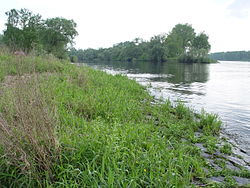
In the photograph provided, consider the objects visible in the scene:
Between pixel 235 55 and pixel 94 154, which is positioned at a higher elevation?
pixel 235 55

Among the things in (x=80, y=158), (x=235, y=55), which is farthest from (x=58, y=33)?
(x=235, y=55)

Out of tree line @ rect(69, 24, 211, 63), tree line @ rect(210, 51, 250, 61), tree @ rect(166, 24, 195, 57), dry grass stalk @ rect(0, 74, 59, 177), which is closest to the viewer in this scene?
dry grass stalk @ rect(0, 74, 59, 177)

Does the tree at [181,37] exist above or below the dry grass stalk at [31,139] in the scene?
above

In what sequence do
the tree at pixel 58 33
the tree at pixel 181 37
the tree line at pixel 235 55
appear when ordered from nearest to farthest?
the tree at pixel 58 33, the tree at pixel 181 37, the tree line at pixel 235 55

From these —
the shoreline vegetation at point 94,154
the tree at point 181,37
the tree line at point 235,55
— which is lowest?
the shoreline vegetation at point 94,154

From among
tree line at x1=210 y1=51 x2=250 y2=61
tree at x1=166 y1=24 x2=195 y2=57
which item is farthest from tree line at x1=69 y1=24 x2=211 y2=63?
tree line at x1=210 y1=51 x2=250 y2=61

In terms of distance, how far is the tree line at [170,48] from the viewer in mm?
71613

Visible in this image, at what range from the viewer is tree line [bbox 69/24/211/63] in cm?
7161

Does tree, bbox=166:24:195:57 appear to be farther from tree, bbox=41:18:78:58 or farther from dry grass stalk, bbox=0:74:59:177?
dry grass stalk, bbox=0:74:59:177

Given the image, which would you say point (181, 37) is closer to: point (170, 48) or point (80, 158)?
point (170, 48)

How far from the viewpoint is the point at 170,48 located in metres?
82.9

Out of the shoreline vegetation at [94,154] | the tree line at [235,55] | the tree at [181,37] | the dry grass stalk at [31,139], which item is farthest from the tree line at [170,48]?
the dry grass stalk at [31,139]

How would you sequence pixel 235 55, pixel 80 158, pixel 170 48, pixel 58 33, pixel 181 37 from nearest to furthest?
pixel 80 158 < pixel 58 33 < pixel 170 48 < pixel 181 37 < pixel 235 55

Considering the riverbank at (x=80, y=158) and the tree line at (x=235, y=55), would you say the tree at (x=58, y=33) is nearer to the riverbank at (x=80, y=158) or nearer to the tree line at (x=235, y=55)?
the riverbank at (x=80, y=158)
